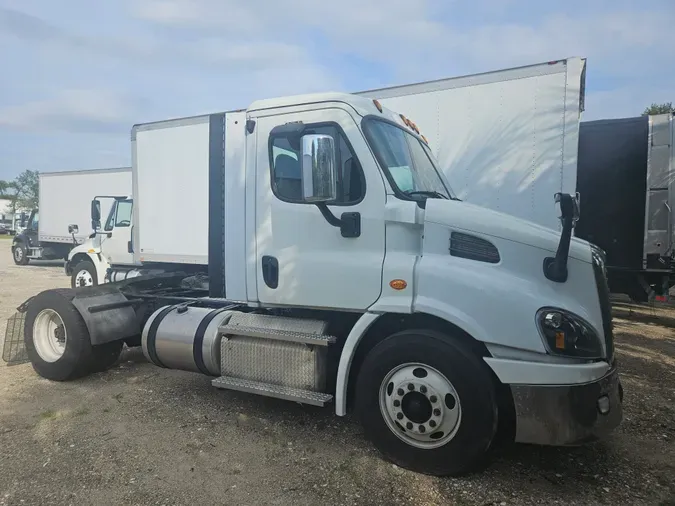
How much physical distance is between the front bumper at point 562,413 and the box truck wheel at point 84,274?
1095 cm

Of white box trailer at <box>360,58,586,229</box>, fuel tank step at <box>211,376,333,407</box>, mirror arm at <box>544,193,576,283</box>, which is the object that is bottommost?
fuel tank step at <box>211,376,333,407</box>

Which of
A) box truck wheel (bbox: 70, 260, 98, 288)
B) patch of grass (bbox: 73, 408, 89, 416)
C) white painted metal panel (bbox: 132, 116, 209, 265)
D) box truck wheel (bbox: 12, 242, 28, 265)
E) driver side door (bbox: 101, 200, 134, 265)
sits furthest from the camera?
box truck wheel (bbox: 12, 242, 28, 265)

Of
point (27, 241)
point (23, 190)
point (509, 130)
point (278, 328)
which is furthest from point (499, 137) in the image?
point (23, 190)

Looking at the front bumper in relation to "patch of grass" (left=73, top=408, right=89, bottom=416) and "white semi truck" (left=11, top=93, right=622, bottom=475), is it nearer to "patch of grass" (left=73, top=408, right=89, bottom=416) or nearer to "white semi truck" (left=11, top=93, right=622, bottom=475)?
"white semi truck" (left=11, top=93, right=622, bottom=475)

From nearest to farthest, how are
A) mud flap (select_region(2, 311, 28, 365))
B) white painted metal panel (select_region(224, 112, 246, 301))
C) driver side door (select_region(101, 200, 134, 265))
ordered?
white painted metal panel (select_region(224, 112, 246, 301)) < mud flap (select_region(2, 311, 28, 365)) < driver side door (select_region(101, 200, 134, 265))

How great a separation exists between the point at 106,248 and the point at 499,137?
878 centimetres

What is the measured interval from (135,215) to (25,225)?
61.5ft

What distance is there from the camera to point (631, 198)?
8.81 metres

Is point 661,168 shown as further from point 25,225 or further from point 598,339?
point 25,225

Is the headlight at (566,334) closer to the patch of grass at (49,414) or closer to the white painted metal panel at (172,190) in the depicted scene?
the patch of grass at (49,414)

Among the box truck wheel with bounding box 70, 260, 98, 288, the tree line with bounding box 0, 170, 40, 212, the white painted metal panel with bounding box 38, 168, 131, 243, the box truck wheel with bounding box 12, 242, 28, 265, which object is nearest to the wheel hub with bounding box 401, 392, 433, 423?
Result: the box truck wheel with bounding box 70, 260, 98, 288

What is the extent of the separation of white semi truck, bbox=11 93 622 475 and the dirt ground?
358mm

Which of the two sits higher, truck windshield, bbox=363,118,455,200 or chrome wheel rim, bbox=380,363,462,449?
truck windshield, bbox=363,118,455,200

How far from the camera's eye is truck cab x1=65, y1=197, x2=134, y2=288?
11.1 metres
